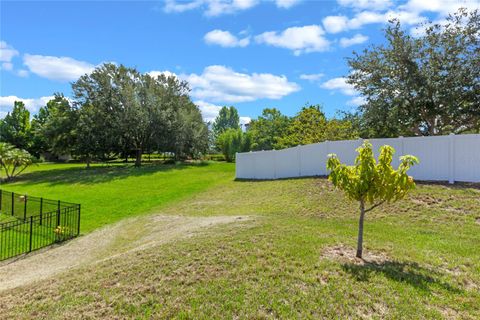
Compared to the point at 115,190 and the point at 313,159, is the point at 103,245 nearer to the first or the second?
the point at 313,159

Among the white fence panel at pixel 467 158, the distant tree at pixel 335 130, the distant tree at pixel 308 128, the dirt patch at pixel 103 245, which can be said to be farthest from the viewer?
the distant tree at pixel 308 128

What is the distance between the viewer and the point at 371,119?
50.5ft

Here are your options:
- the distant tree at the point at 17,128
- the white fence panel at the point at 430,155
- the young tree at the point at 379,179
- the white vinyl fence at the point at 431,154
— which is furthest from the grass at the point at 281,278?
the distant tree at the point at 17,128

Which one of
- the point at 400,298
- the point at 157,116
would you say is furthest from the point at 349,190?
the point at 157,116

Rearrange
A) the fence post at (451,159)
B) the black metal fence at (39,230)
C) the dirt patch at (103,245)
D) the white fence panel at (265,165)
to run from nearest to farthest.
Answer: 1. the dirt patch at (103,245)
2. the black metal fence at (39,230)
3. the fence post at (451,159)
4. the white fence panel at (265,165)

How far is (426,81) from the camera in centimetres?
1345

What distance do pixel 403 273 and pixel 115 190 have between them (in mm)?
16283

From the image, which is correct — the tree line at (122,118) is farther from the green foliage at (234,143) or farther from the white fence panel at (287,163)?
the white fence panel at (287,163)

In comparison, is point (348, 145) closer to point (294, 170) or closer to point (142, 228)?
point (294, 170)

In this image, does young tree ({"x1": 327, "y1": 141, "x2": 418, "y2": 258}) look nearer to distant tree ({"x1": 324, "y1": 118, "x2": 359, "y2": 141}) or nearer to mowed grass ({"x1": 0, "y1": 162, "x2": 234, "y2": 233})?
mowed grass ({"x1": 0, "y1": 162, "x2": 234, "y2": 233})

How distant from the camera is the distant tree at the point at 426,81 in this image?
13.4 metres

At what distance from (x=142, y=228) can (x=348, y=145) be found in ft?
25.4

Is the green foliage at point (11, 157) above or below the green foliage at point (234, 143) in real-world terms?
below

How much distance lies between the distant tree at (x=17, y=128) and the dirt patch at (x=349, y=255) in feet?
166
